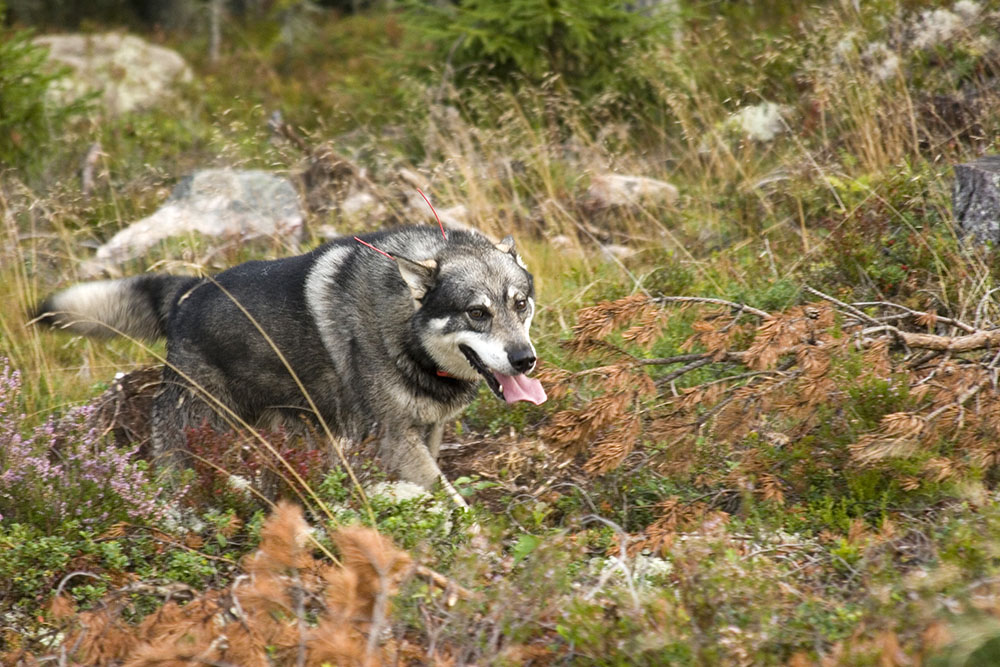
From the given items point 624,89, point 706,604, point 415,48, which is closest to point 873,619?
point 706,604

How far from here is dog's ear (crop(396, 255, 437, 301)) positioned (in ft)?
14.4

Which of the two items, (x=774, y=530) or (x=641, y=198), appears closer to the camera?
(x=774, y=530)

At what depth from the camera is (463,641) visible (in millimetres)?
2883

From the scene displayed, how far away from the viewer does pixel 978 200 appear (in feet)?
16.9

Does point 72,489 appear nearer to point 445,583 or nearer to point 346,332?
point 346,332

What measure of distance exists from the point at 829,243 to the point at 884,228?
0.33 metres

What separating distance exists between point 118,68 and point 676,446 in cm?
1226

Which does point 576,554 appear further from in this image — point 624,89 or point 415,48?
point 415,48

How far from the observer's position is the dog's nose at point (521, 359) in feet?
13.7

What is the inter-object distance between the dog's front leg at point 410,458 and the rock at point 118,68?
32.4 ft

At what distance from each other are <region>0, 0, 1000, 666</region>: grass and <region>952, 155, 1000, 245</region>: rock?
0.18 m

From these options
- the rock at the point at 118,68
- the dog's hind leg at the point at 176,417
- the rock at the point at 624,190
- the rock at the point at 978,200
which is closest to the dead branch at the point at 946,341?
the rock at the point at 978,200

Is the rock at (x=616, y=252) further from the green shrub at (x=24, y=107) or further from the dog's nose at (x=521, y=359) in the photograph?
the green shrub at (x=24, y=107)

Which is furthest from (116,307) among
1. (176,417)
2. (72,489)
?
(72,489)
